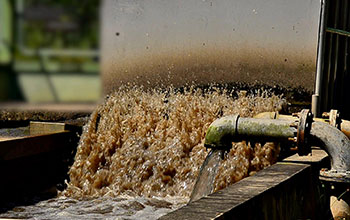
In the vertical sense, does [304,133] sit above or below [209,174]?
above

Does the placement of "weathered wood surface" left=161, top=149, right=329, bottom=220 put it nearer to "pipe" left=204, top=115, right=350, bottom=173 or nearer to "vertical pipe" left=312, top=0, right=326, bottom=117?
"pipe" left=204, top=115, right=350, bottom=173

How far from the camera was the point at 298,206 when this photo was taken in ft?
15.3

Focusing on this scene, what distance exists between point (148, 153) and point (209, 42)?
1.76 m

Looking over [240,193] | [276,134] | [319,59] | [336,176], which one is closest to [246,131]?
[276,134]

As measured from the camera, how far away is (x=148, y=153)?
7.61m

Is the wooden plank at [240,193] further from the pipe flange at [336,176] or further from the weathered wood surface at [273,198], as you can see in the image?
the pipe flange at [336,176]

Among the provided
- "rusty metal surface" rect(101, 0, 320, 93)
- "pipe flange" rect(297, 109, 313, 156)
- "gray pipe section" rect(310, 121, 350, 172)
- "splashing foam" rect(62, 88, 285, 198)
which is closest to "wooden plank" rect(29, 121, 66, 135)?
"splashing foam" rect(62, 88, 285, 198)

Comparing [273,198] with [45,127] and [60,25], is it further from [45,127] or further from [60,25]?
[45,127]

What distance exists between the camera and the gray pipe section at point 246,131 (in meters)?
4.87

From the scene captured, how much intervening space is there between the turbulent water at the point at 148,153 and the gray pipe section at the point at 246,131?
1118 millimetres

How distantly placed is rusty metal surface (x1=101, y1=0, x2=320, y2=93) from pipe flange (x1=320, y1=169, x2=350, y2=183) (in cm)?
329

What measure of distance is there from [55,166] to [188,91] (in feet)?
7.08

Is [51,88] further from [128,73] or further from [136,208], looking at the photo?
[128,73]

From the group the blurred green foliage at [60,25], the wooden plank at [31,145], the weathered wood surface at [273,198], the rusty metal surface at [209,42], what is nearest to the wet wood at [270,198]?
the weathered wood surface at [273,198]
